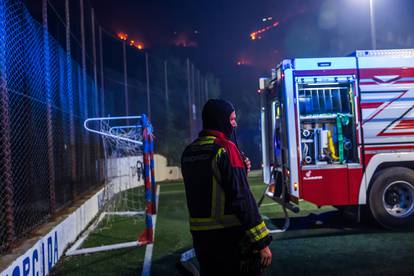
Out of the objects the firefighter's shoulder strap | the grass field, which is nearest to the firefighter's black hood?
the firefighter's shoulder strap

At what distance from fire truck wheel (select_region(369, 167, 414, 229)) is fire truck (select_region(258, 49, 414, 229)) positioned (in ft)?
0.05

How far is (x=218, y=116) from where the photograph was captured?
10.6 feet

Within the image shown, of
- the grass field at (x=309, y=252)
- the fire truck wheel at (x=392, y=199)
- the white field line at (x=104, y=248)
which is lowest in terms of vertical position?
the grass field at (x=309, y=252)

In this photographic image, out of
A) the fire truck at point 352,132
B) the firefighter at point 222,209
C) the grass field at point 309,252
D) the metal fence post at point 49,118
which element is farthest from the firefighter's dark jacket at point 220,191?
the fire truck at point 352,132

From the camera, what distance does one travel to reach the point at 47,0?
24.2ft

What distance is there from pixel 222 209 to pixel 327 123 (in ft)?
17.5

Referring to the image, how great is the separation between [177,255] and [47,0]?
4860mm

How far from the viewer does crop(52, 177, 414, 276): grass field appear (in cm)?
559

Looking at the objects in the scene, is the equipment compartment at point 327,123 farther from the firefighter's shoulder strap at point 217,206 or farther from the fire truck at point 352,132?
the firefighter's shoulder strap at point 217,206

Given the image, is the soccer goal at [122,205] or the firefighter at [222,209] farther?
the soccer goal at [122,205]

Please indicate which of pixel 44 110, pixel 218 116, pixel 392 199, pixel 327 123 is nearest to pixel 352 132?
pixel 327 123

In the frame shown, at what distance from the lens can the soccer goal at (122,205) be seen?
7316 millimetres

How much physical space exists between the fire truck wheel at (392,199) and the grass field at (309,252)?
0.29 m

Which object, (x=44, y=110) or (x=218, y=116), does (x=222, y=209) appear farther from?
(x=44, y=110)
